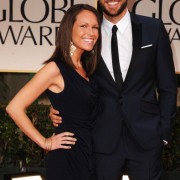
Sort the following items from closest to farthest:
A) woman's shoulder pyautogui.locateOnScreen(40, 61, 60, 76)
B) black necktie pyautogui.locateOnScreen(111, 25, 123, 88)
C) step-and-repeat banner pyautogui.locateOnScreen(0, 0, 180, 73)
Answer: woman's shoulder pyautogui.locateOnScreen(40, 61, 60, 76) → black necktie pyautogui.locateOnScreen(111, 25, 123, 88) → step-and-repeat banner pyautogui.locateOnScreen(0, 0, 180, 73)

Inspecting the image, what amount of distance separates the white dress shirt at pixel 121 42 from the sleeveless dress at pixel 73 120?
23 cm

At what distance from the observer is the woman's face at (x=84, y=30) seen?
2.68 meters

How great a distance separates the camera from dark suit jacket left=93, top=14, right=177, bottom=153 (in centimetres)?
277

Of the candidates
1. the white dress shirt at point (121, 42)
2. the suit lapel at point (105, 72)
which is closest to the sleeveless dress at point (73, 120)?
the suit lapel at point (105, 72)

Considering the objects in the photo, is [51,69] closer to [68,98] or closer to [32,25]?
[68,98]

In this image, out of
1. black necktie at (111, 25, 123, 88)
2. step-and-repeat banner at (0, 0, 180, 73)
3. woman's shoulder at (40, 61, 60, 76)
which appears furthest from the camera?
step-and-repeat banner at (0, 0, 180, 73)

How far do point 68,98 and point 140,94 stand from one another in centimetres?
43

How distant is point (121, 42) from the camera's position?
9.24 feet

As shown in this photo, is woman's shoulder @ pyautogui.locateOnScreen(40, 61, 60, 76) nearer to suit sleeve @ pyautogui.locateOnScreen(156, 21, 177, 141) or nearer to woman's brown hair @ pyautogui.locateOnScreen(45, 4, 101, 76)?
woman's brown hair @ pyautogui.locateOnScreen(45, 4, 101, 76)

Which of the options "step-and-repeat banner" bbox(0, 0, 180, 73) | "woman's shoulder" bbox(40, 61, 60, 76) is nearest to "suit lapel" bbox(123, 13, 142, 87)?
"woman's shoulder" bbox(40, 61, 60, 76)

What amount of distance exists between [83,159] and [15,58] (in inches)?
90.5

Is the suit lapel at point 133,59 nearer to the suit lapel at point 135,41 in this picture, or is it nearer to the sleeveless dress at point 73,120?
the suit lapel at point 135,41

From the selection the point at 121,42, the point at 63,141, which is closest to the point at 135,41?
the point at 121,42

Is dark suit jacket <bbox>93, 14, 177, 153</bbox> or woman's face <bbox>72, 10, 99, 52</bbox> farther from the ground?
woman's face <bbox>72, 10, 99, 52</bbox>
